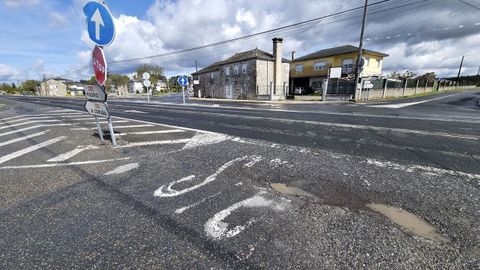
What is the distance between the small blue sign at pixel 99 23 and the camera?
464 centimetres

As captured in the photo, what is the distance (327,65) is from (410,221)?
39.5 meters

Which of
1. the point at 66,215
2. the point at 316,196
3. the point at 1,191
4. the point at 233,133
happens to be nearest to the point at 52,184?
the point at 1,191

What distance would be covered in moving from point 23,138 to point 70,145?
8.27ft

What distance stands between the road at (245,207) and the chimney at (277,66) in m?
26.6

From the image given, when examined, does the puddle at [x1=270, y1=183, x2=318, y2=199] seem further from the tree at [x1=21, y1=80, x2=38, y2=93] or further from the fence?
the tree at [x1=21, y1=80, x2=38, y2=93]

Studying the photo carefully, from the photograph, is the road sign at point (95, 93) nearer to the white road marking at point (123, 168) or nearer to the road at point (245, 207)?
the road at point (245, 207)

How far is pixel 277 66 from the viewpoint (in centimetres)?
3225

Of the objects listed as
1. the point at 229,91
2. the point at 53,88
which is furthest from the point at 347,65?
the point at 53,88

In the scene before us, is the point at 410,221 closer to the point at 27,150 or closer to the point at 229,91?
the point at 27,150

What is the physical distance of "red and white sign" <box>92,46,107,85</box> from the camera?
4.94 metres

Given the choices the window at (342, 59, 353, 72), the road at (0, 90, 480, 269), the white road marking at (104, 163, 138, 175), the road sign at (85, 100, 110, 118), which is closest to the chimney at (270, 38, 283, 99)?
the window at (342, 59, 353, 72)

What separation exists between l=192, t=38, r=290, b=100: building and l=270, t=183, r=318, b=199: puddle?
85.3 ft

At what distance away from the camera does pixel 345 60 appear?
3512 centimetres

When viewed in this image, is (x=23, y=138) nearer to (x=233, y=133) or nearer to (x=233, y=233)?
(x=233, y=133)
